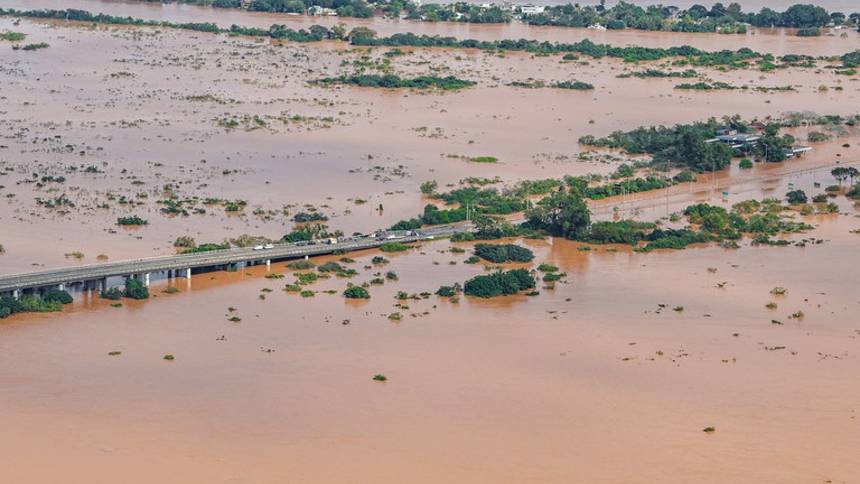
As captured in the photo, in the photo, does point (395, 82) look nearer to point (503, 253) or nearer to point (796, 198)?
point (796, 198)

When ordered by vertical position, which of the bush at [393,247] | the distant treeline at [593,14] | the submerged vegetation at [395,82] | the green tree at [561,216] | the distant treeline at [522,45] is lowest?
the bush at [393,247]

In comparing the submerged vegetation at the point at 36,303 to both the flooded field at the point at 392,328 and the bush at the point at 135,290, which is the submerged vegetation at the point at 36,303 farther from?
the bush at the point at 135,290

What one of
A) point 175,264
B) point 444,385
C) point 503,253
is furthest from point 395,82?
point 444,385

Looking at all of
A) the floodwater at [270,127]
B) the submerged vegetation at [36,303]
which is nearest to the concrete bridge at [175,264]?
the submerged vegetation at [36,303]

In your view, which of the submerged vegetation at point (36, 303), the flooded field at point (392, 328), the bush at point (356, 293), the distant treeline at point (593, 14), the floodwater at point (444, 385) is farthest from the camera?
the distant treeline at point (593, 14)

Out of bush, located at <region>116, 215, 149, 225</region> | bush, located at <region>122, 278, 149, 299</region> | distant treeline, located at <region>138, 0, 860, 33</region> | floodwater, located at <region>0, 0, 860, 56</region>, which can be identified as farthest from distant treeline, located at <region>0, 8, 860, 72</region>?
bush, located at <region>122, 278, 149, 299</region>

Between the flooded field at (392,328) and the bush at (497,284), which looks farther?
the bush at (497,284)
